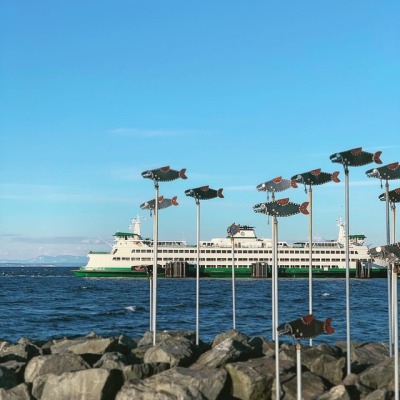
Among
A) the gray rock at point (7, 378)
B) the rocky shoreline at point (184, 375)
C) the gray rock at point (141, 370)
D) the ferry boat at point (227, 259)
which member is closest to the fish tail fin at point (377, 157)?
the rocky shoreline at point (184, 375)

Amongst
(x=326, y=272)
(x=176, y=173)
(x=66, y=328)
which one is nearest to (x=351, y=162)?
(x=176, y=173)

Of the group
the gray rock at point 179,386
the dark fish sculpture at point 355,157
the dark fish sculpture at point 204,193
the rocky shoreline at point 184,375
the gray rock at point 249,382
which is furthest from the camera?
the dark fish sculpture at point 204,193

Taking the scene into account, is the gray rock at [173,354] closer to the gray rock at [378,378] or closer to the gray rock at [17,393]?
the gray rock at [17,393]

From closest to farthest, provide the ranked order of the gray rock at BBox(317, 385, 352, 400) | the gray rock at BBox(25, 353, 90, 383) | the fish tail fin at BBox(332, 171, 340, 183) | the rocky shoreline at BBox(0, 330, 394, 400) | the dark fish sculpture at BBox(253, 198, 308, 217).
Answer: the gray rock at BBox(317, 385, 352, 400)
the rocky shoreline at BBox(0, 330, 394, 400)
the gray rock at BBox(25, 353, 90, 383)
the dark fish sculpture at BBox(253, 198, 308, 217)
the fish tail fin at BBox(332, 171, 340, 183)

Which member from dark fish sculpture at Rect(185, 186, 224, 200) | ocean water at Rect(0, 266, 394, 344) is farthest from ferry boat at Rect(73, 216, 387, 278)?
dark fish sculpture at Rect(185, 186, 224, 200)

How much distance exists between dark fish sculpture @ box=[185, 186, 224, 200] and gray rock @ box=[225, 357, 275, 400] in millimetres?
6696

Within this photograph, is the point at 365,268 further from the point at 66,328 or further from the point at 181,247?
the point at 66,328

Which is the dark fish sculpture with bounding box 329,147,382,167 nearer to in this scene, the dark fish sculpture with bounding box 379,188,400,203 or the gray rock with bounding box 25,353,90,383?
the dark fish sculpture with bounding box 379,188,400,203

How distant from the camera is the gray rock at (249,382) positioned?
12.4 metres

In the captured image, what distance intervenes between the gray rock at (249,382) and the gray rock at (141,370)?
1.44m

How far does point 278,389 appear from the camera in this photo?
1205 cm

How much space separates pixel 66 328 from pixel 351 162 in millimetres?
21770

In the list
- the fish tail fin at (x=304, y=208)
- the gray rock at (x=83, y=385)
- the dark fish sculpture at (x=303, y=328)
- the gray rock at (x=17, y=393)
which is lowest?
the gray rock at (x=17, y=393)

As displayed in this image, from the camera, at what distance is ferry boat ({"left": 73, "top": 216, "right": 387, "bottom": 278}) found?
9994cm
